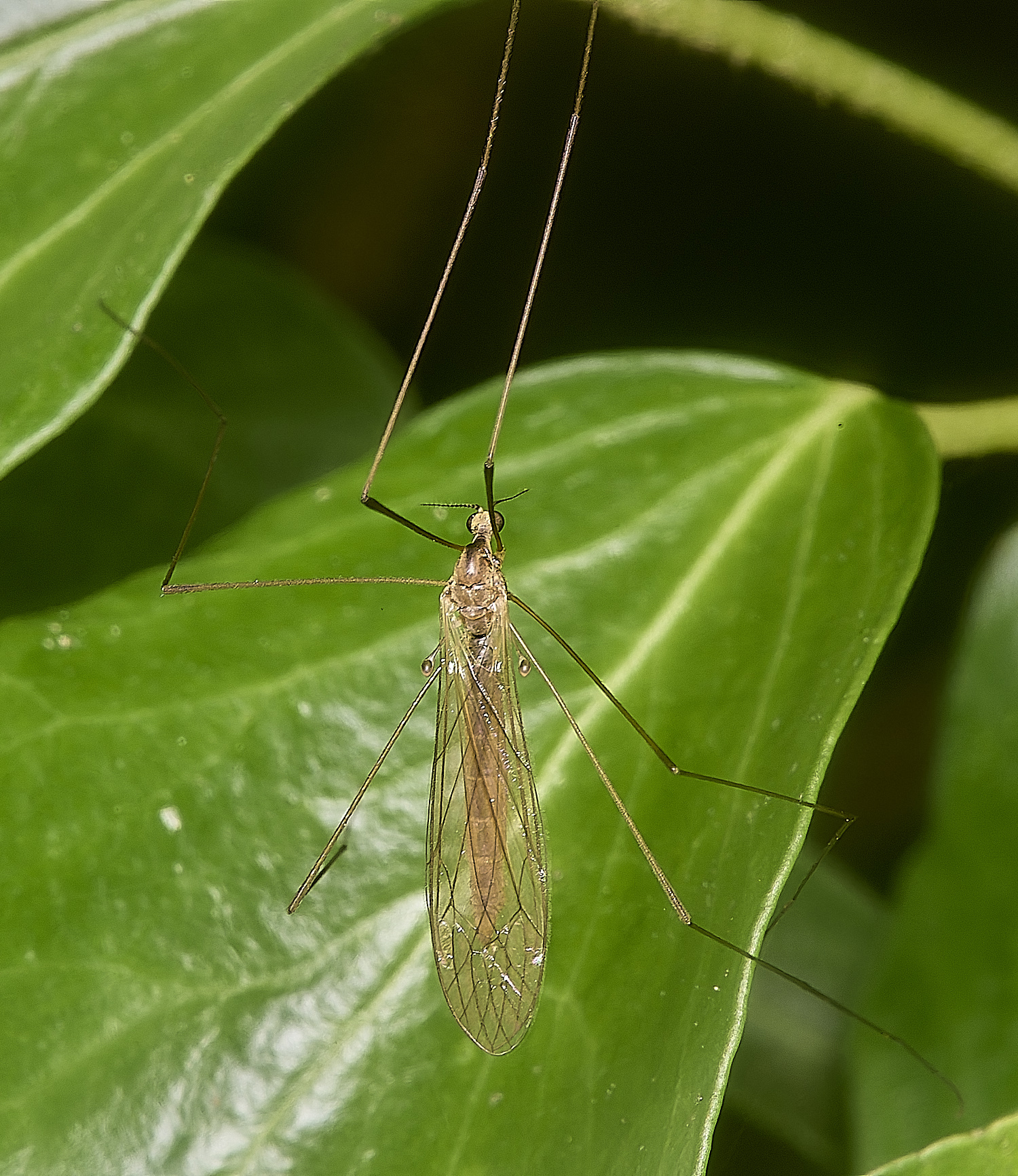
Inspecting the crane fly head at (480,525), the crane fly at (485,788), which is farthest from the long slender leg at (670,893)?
the crane fly head at (480,525)

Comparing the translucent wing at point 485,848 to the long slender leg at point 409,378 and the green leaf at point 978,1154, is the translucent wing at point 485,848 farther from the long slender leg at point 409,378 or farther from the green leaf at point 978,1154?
the green leaf at point 978,1154

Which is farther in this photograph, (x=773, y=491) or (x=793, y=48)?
(x=793, y=48)

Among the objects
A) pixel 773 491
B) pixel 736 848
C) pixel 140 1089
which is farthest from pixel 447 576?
pixel 140 1089

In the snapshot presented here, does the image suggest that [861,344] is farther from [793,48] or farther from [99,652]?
[99,652]

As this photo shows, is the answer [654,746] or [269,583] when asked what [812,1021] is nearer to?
[654,746]

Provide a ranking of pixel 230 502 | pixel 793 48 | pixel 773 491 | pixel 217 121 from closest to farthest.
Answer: pixel 217 121 → pixel 773 491 → pixel 793 48 → pixel 230 502

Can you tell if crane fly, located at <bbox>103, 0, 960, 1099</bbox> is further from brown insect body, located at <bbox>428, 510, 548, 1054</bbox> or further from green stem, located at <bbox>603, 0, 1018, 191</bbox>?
green stem, located at <bbox>603, 0, 1018, 191</bbox>

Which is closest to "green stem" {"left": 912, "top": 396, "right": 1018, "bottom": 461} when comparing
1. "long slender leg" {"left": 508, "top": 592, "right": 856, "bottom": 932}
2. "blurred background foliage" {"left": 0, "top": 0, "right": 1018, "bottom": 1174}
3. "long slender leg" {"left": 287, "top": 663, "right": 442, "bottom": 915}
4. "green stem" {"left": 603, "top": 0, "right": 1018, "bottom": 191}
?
"blurred background foliage" {"left": 0, "top": 0, "right": 1018, "bottom": 1174}
